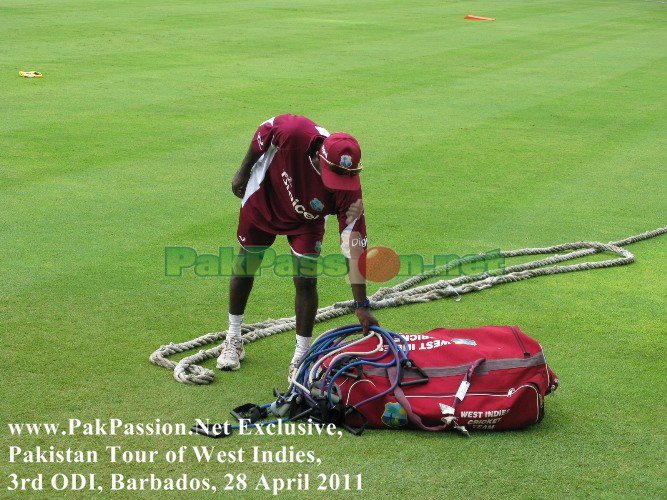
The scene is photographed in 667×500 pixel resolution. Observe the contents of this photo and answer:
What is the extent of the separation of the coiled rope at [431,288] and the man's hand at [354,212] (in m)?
1.24

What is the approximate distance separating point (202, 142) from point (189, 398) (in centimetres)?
676

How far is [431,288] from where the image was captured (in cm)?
766

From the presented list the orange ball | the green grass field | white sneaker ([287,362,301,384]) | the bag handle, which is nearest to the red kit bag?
the bag handle

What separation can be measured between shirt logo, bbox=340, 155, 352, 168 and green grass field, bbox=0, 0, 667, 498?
1410 millimetres

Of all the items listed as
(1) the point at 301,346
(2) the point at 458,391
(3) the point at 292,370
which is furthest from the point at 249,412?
(2) the point at 458,391

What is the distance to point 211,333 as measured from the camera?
6.61 meters

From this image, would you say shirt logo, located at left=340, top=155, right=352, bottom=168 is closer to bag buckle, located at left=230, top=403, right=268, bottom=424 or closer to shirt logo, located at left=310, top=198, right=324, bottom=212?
shirt logo, located at left=310, top=198, right=324, bottom=212

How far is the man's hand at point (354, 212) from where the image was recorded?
5.66 meters

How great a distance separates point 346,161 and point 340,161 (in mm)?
34

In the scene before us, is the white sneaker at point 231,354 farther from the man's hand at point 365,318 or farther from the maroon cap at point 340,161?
the maroon cap at point 340,161

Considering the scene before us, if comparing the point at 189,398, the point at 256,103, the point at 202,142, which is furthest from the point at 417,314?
the point at 256,103

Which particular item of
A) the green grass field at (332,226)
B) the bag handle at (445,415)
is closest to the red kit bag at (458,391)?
the bag handle at (445,415)

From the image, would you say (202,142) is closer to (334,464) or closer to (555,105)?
(555,105)

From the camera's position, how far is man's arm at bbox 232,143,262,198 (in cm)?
597
